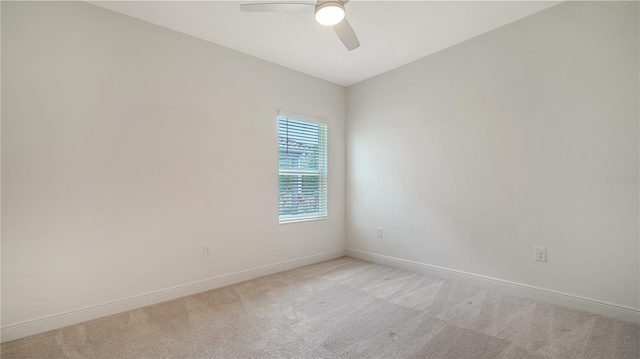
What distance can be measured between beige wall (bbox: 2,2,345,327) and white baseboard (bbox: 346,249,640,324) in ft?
5.65

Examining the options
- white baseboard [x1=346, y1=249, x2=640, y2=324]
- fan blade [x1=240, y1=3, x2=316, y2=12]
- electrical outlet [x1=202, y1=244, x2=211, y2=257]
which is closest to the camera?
fan blade [x1=240, y1=3, x2=316, y2=12]

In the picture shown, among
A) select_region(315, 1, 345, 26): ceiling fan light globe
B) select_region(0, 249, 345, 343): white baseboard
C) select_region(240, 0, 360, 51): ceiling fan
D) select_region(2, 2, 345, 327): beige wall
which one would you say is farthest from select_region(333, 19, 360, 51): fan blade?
select_region(0, 249, 345, 343): white baseboard


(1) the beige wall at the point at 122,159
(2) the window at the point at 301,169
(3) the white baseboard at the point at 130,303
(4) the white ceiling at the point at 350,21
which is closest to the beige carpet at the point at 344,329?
(3) the white baseboard at the point at 130,303

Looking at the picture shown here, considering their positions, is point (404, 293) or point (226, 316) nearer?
point (226, 316)

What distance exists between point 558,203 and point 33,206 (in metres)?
4.22

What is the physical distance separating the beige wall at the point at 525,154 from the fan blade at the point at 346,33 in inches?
55.8

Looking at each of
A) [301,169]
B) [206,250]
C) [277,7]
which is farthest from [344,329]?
[277,7]

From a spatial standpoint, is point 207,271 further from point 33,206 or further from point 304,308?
point 33,206

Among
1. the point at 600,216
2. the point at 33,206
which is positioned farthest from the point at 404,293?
the point at 33,206

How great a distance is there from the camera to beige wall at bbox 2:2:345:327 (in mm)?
2092

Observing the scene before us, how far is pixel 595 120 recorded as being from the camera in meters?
2.31

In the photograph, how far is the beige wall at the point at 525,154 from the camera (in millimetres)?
2227

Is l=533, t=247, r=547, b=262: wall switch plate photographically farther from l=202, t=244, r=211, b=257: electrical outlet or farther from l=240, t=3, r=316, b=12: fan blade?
l=202, t=244, r=211, b=257: electrical outlet

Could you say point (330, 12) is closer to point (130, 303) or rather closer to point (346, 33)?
point (346, 33)
